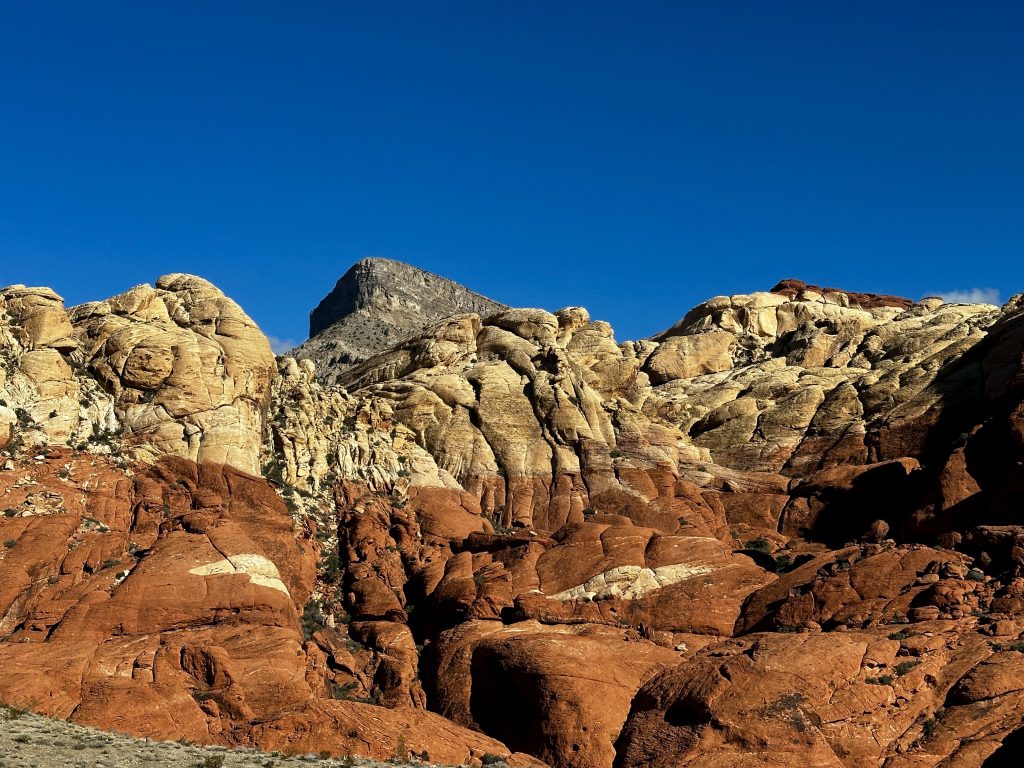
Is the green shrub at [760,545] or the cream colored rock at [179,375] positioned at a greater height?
the cream colored rock at [179,375]

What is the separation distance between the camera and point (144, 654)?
45656 mm

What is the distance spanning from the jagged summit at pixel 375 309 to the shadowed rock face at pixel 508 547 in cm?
3518

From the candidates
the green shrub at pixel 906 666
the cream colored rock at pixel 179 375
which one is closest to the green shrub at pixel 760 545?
the green shrub at pixel 906 666

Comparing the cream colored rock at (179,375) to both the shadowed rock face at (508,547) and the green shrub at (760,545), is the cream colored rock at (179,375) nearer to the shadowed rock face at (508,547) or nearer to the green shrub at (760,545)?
the shadowed rock face at (508,547)

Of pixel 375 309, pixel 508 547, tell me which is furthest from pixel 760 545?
pixel 375 309

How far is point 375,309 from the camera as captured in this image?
133 m

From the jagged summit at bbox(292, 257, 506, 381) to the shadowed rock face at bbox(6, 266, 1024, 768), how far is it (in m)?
35.2

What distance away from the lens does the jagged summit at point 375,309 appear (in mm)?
117188

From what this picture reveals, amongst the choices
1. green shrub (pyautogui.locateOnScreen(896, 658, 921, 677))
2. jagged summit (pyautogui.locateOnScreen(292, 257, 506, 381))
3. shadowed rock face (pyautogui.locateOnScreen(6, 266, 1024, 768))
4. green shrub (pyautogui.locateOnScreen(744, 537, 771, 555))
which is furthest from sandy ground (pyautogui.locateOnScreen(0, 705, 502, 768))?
jagged summit (pyautogui.locateOnScreen(292, 257, 506, 381))

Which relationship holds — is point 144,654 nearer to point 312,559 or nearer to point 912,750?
point 312,559

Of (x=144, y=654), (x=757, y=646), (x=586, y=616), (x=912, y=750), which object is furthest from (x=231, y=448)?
(x=912, y=750)

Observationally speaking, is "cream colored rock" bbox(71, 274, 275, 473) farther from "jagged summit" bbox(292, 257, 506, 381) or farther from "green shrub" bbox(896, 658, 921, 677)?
"jagged summit" bbox(292, 257, 506, 381)

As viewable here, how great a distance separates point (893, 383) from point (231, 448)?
4164 cm

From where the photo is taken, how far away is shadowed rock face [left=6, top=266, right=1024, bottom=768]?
142 ft
